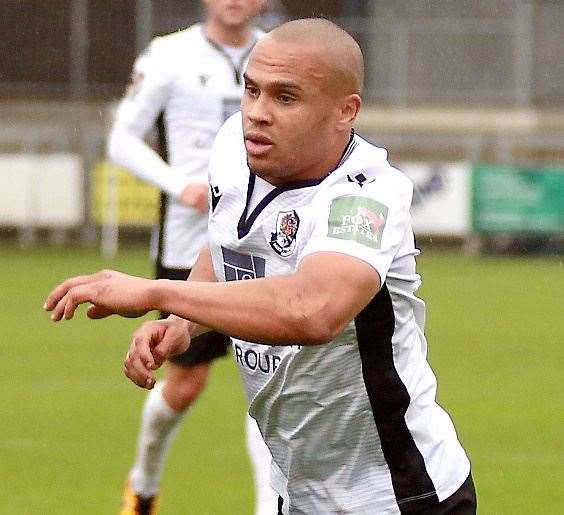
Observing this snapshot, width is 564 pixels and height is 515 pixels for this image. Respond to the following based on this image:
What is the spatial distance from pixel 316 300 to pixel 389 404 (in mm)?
585

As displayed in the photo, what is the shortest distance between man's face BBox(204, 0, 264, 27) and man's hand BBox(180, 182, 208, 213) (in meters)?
0.82

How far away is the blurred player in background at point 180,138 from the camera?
7398 mm

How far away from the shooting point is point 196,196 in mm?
7289

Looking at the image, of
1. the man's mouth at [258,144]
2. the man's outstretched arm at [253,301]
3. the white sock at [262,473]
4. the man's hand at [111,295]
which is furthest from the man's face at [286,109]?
the white sock at [262,473]

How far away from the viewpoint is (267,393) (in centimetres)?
433

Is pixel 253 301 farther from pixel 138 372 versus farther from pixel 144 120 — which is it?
pixel 144 120

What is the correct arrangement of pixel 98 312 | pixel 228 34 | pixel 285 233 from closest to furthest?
pixel 98 312, pixel 285 233, pixel 228 34

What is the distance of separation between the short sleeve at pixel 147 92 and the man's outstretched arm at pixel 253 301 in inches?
159

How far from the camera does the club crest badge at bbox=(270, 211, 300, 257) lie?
13.5 ft

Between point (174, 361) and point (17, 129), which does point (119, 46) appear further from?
point (174, 361)

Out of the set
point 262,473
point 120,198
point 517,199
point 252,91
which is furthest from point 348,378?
point 120,198

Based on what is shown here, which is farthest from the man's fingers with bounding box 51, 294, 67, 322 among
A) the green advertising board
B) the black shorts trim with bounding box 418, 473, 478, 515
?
the green advertising board

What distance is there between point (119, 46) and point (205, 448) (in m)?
19.6

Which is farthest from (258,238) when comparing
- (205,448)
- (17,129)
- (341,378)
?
(17,129)
